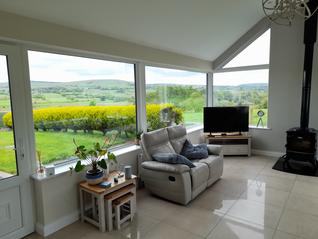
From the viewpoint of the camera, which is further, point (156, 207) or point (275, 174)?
point (275, 174)

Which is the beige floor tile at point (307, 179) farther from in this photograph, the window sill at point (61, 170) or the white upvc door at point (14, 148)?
the white upvc door at point (14, 148)

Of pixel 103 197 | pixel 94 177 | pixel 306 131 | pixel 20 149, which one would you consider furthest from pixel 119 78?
pixel 306 131

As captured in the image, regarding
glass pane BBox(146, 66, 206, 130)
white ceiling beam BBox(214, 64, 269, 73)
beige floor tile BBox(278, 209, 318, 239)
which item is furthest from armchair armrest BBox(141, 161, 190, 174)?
white ceiling beam BBox(214, 64, 269, 73)

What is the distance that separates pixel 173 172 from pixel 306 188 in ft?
7.57

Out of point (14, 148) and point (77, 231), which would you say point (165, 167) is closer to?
point (77, 231)

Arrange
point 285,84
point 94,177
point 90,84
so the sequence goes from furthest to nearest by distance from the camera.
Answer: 1. point 285,84
2. point 90,84
3. point 94,177

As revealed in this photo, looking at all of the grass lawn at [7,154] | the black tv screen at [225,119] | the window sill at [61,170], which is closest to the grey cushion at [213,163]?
the window sill at [61,170]

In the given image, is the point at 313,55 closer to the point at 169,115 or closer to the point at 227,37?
the point at 227,37

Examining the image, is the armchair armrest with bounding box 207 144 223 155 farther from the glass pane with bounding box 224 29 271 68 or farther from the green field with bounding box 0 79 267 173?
the glass pane with bounding box 224 29 271 68

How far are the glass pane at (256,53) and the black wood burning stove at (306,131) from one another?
3.05 feet

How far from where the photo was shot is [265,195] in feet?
11.5

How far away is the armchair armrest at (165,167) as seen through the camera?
3.18 meters

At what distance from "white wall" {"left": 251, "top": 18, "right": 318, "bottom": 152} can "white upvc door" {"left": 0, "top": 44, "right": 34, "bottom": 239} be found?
16.6 ft

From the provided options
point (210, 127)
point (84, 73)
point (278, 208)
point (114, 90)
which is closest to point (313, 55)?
point (210, 127)
